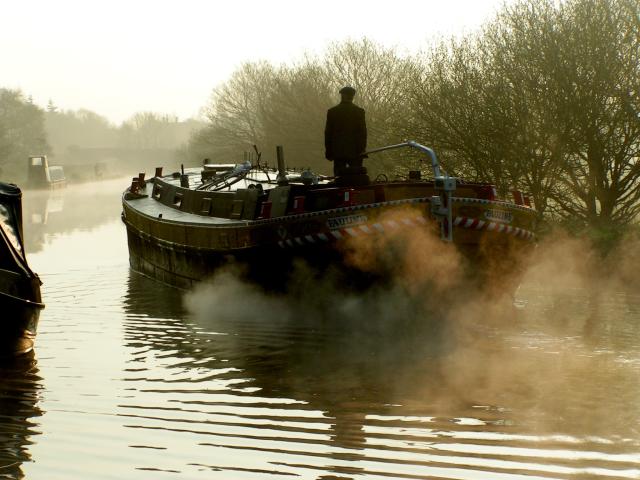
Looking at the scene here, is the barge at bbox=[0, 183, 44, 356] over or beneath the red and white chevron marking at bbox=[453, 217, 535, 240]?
beneath

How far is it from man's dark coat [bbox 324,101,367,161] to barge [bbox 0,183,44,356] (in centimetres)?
416

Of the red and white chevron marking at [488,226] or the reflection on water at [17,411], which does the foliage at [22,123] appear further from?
the reflection on water at [17,411]

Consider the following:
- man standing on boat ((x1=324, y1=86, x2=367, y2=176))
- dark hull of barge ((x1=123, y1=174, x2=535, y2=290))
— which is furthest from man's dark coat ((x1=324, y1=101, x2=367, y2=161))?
dark hull of barge ((x1=123, y1=174, x2=535, y2=290))

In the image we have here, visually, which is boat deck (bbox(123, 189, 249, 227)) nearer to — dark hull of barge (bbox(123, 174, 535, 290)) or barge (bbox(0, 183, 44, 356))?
dark hull of barge (bbox(123, 174, 535, 290))

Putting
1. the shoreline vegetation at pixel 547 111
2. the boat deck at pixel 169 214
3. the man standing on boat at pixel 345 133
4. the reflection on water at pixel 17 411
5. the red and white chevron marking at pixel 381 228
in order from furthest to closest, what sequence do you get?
the shoreline vegetation at pixel 547 111 → the boat deck at pixel 169 214 → the man standing on boat at pixel 345 133 → the red and white chevron marking at pixel 381 228 → the reflection on water at pixel 17 411

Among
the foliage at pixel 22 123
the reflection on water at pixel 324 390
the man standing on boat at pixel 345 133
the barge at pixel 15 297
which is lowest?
the reflection on water at pixel 324 390

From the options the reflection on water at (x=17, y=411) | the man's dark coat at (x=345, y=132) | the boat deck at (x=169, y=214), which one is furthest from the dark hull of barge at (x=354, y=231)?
the reflection on water at (x=17, y=411)

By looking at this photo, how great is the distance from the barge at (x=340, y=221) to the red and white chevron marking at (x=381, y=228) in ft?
0.04

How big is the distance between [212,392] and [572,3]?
17905 mm

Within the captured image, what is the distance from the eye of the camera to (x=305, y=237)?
1286 centimetres

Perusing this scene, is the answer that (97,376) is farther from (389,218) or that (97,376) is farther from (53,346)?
(389,218)

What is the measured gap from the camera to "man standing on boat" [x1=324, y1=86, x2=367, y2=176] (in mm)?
13609

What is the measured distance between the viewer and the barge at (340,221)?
1237 cm

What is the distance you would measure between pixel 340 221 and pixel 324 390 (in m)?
3.62
